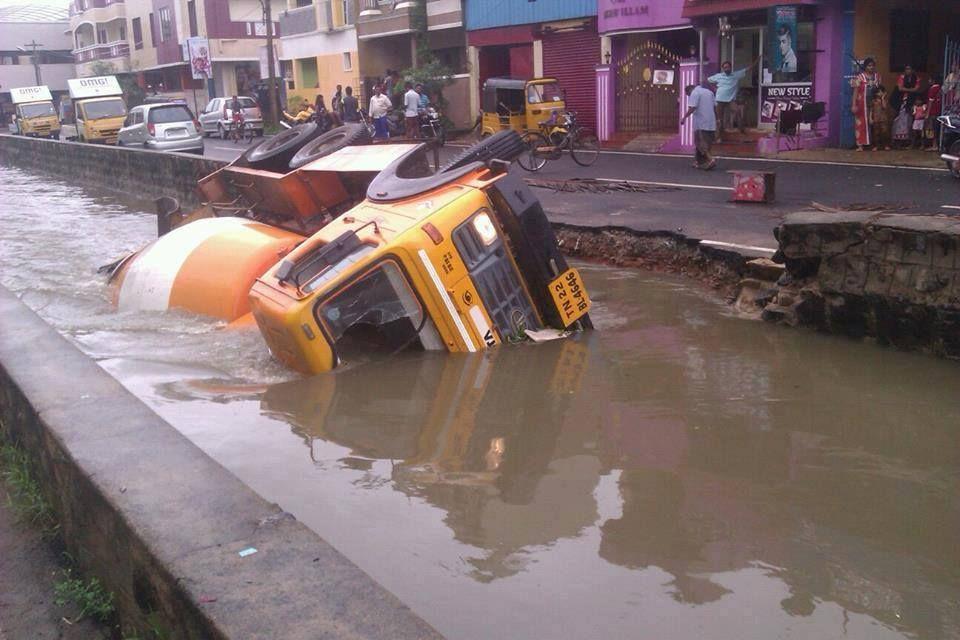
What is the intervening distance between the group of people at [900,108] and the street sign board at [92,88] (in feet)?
91.4

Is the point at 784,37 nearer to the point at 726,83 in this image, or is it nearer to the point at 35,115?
the point at 726,83

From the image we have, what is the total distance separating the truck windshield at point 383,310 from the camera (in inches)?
260

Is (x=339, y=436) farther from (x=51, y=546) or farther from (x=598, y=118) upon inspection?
(x=598, y=118)

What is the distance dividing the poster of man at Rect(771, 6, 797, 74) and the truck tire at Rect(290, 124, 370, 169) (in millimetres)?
11101

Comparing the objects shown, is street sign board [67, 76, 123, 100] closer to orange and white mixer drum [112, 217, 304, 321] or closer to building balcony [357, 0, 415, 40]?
building balcony [357, 0, 415, 40]

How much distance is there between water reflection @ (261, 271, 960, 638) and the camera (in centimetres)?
403

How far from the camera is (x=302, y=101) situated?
41375 mm

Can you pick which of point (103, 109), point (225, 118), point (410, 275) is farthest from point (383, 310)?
point (225, 118)

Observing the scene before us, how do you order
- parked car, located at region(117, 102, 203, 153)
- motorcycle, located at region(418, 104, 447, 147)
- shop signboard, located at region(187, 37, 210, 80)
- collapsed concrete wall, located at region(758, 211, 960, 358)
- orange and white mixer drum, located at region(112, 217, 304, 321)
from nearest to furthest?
collapsed concrete wall, located at region(758, 211, 960, 358)
orange and white mixer drum, located at region(112, 217, 304, 321)
motorcycle, located at region(418, 104, 447, 147)
parked car, located at region(117, 102, 203, 153)
shop signboard, located at region(187, 37, 210, 80)

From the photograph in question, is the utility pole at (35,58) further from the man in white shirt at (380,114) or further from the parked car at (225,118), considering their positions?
the man in white shirt at (380,114)

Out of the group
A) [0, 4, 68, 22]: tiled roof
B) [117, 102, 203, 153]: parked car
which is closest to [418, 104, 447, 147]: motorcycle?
[117, 102, 203, 153]: parked car

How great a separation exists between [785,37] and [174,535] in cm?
1859

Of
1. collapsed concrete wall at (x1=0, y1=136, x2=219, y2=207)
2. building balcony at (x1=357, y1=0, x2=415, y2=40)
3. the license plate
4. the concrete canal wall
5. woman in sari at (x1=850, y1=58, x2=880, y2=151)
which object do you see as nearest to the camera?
the concrete canal wall

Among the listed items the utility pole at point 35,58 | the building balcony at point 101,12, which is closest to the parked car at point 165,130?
the building balcony at point 101,12
